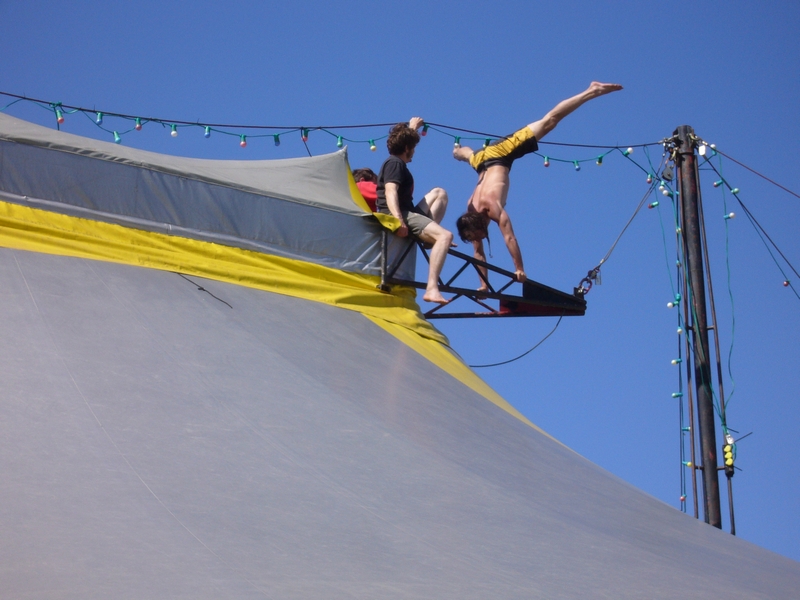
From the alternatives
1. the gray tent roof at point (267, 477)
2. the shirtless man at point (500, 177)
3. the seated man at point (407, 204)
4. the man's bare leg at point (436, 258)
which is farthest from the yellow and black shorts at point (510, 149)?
the gray tent roof at point (267, 477)

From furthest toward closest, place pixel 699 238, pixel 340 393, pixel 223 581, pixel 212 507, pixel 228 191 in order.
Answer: pixel 699 238
pixel 228 191
pixel 340 393
pixel 212 507
pixel 223 581

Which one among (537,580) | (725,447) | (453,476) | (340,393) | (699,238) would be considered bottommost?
(537,580)

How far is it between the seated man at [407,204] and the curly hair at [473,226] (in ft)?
0.68

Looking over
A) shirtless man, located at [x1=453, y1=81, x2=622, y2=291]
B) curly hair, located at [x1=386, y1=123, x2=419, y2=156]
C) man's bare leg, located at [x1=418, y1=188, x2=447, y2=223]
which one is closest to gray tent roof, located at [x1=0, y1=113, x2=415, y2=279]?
curly hair, located at [x1=386, y1=123, x2=419, y2=156]

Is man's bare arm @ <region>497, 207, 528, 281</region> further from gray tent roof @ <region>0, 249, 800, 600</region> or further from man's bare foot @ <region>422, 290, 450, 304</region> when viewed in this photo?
gray tent roof @ <region>0, 249, 800, 600</region>

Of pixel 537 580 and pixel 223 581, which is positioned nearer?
pixel 223 581

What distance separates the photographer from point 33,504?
1.84m

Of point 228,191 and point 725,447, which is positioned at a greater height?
point 228,191

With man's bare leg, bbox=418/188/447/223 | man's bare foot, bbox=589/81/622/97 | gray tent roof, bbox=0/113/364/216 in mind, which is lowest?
gray tent roof, bbox=0/113/364/216

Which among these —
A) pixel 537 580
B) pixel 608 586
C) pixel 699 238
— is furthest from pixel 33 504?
pixel 699 238

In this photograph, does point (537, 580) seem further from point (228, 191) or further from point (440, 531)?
point (228, 191)

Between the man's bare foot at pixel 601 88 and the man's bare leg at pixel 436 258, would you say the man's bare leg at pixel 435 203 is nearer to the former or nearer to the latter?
the man's bare leg at pixel 436 258

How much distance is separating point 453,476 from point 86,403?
3.52 feet

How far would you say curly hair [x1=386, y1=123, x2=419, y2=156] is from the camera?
449 centimetres
